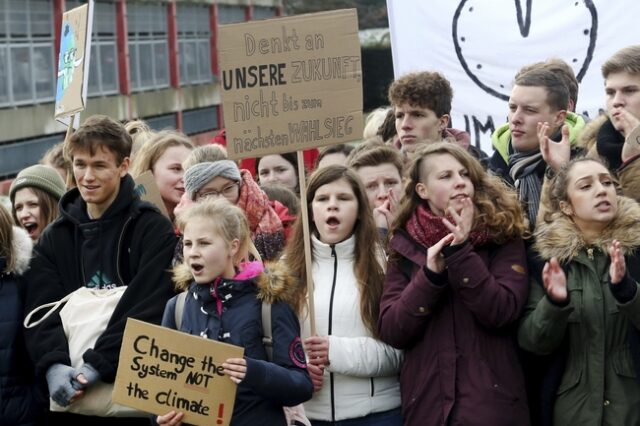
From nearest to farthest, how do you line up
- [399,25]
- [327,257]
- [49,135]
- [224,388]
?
1. [224,388]
2. [327,257]
3. [399,25]
4. [49,135]

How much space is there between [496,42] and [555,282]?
362 centimetres

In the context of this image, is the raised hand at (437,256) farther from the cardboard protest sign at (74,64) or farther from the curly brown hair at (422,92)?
the cardboard protest sign at (74,64)

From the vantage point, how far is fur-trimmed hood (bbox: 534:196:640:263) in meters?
4.92

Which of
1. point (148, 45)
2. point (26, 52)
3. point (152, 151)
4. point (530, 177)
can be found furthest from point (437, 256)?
point (148, 45)

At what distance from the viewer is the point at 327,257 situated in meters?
5.42

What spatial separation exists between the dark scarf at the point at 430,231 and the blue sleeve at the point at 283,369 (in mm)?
599

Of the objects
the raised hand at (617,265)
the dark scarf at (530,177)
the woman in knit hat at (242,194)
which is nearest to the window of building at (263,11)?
the woman in knit hat at (242,194)

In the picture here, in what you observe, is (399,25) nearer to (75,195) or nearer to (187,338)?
(75,195)

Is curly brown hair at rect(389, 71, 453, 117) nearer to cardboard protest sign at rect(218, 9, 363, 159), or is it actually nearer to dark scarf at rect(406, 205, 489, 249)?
cardboard protest sign at rect(218, 9, 363, 159)

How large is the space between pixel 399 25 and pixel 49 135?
2236 cm

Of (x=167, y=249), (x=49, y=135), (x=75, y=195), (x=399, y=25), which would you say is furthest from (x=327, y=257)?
(x=49, y=135)

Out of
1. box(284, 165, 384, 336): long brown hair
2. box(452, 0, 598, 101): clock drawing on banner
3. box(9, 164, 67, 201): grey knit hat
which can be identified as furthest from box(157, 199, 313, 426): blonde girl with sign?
box(452, 0, 598, 101): clock drawing on banner

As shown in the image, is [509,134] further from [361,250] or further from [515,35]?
[515,35]

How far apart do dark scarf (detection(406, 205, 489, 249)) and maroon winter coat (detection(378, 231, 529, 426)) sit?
5 centimetres
